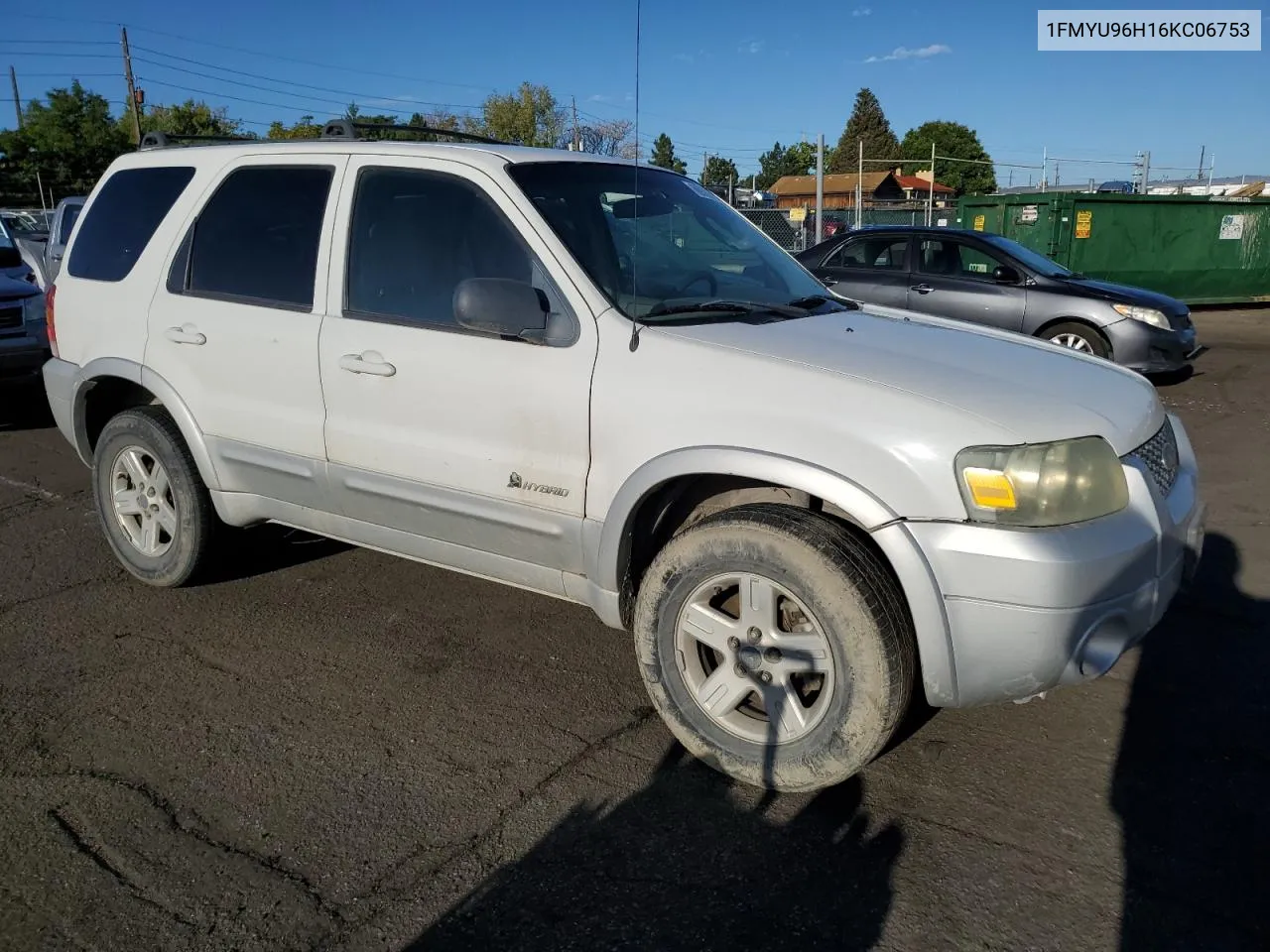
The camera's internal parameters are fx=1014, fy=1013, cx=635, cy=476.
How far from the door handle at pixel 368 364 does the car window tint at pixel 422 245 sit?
6.4 inches

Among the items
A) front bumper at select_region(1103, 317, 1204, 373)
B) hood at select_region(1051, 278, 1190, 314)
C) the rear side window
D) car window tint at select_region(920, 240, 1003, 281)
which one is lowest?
front bumper at select_region(1103, 317, 1204, 373)

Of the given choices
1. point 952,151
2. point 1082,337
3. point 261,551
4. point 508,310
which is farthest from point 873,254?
point 952,151

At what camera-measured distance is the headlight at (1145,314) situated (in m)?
9.80

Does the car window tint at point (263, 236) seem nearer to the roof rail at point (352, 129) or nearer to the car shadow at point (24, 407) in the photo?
the roof rail at point (352, 129)

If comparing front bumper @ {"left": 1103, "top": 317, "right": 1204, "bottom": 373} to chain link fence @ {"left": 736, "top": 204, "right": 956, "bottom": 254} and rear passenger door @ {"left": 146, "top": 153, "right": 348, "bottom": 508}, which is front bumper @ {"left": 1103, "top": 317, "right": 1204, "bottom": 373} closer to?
chain link fence @ {"left": 736, "top": 204, "right": 956, "bottom": 254}

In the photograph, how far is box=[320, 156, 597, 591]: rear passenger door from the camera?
3.29 m

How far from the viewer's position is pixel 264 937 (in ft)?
7.93

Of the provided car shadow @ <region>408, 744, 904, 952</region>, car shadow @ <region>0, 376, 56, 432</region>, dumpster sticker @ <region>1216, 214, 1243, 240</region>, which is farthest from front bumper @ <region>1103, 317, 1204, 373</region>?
car shadow @ <region>0, 376, 56, 432</region>

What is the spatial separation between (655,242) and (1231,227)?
16500 mm

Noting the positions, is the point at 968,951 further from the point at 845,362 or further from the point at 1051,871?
the point at 845,362

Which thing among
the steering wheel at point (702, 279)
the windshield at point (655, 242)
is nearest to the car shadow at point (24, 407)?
the windshield at point (655, 242)

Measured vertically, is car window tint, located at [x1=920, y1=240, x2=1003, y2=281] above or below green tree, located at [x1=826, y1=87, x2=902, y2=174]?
below

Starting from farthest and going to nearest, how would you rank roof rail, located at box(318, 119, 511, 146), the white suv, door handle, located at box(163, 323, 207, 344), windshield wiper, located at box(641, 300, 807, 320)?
1. roof rail, located at box(318, 119, 511, 146)
2. door handle, located at box(163, 323, 207, 344)
3. windshield wiper, located at box(641, 300, 807, 320)
4. the white suv

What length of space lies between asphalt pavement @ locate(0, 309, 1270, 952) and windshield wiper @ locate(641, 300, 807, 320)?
54.3 inches
